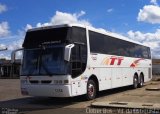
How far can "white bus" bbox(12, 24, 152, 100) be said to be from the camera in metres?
14.6

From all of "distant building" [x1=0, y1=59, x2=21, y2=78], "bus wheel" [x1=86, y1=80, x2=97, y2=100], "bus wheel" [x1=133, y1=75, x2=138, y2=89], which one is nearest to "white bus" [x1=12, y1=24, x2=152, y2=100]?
"bus wheel" [x1=86, y1=80, x2=97, y2=100]

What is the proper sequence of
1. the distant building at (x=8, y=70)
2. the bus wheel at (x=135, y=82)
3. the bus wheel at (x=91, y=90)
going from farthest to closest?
the distant building at (x=8, y=70), the bus wheel at (x=135, y=82), the bus wheel at (x=91, y=90)

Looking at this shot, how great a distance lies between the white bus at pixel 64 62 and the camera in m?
14.6

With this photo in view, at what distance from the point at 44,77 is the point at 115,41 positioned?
6.64m

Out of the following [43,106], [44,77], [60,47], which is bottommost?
[43,106]

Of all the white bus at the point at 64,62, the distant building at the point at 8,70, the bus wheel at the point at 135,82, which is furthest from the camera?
the distant building at the point at 8,70

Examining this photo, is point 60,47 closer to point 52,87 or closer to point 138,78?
point 52,87

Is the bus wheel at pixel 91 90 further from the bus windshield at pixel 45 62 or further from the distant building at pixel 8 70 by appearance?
the distant building at pixel 8 70

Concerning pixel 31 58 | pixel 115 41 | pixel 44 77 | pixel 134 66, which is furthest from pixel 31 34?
pixel 134 66

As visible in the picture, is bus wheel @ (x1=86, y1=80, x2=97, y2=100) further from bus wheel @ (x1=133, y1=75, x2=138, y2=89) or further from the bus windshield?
bus wheel @ (x1=133, y1=75, x2=138, y2=89)

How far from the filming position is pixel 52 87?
14719mm

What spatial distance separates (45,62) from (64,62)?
0.99 metres

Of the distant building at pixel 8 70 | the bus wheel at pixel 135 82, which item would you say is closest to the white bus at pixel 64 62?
the bus wheel at pixel 135 82

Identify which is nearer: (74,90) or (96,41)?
(74,90)
